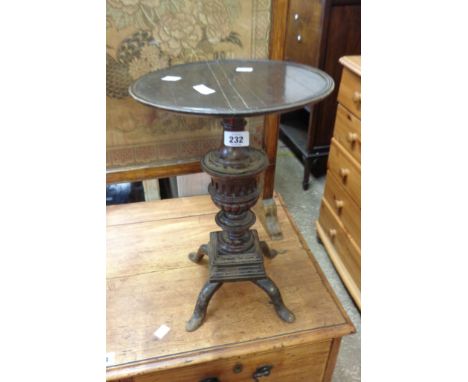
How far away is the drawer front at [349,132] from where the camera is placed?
1421 millimetres

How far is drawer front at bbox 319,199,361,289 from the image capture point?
59.3 inches

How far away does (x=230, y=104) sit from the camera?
0.74 metres

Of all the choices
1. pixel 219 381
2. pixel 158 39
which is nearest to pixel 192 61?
pixel 158 39

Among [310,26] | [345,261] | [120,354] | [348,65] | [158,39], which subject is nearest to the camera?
[120,354]

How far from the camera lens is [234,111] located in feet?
2.31

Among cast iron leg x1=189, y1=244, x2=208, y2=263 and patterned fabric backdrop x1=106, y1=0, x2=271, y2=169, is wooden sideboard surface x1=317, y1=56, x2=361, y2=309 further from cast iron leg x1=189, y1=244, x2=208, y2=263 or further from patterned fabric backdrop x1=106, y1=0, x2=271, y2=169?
cast iron leg x1=189, y1=244, x2=208, y2=263

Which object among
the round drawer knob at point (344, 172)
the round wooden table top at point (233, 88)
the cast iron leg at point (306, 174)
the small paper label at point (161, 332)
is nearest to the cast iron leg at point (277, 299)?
the small paper label at point (161, 332)

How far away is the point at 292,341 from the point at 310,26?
62.4 inches

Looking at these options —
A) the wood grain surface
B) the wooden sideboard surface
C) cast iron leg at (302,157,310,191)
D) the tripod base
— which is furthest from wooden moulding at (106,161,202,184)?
cast iron leg at (302,157,310,191)

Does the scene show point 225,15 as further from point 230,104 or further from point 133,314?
point 133,314

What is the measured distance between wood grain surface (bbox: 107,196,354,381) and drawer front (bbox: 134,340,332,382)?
3 cm

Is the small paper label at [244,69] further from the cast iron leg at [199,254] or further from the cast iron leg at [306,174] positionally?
the cast iron leg at [306,174]

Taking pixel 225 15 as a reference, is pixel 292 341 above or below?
below

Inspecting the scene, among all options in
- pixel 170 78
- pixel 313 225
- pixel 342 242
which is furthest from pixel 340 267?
pixel 170 78
